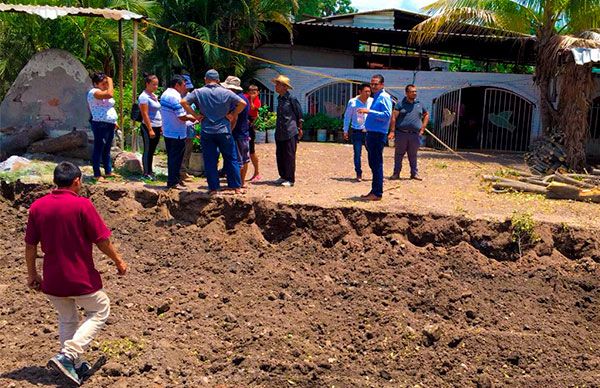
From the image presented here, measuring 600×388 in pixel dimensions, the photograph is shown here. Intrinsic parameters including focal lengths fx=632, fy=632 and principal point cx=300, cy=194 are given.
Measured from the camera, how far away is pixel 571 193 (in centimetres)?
888

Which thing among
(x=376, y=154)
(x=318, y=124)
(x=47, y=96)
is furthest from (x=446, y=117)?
(x=47, y=96)

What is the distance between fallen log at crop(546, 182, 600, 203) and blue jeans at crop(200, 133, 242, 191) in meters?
4.45

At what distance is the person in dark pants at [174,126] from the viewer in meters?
8.30

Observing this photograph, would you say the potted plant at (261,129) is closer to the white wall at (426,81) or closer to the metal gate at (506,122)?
the white wall at (426,81)

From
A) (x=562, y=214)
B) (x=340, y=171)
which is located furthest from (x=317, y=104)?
(x=562, y=214)

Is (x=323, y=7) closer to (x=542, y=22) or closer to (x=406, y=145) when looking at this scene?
(x=542, y=22)

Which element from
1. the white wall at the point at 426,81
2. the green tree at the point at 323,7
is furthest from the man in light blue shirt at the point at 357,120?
the green tree at the point at 323,7

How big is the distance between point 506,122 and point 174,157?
1326cm

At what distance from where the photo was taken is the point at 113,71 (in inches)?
738

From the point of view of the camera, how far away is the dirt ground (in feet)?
17.7

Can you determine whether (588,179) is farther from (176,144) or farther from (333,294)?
(176,144)

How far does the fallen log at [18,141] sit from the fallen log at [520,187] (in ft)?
23.8

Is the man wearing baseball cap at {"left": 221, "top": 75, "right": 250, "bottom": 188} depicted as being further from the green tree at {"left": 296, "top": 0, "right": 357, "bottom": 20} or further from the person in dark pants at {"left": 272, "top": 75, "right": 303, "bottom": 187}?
the green tree at {"left": 296, "top": 0, "right": 357, "bottom": 20}

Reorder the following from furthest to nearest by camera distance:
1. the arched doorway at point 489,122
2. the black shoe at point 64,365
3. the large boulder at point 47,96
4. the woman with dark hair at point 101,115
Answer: the arched doorway at point 489,122 → the large boulder at point 47,96 → the woman with dark hair at point 101,115 → the black shoe at point 64,365
